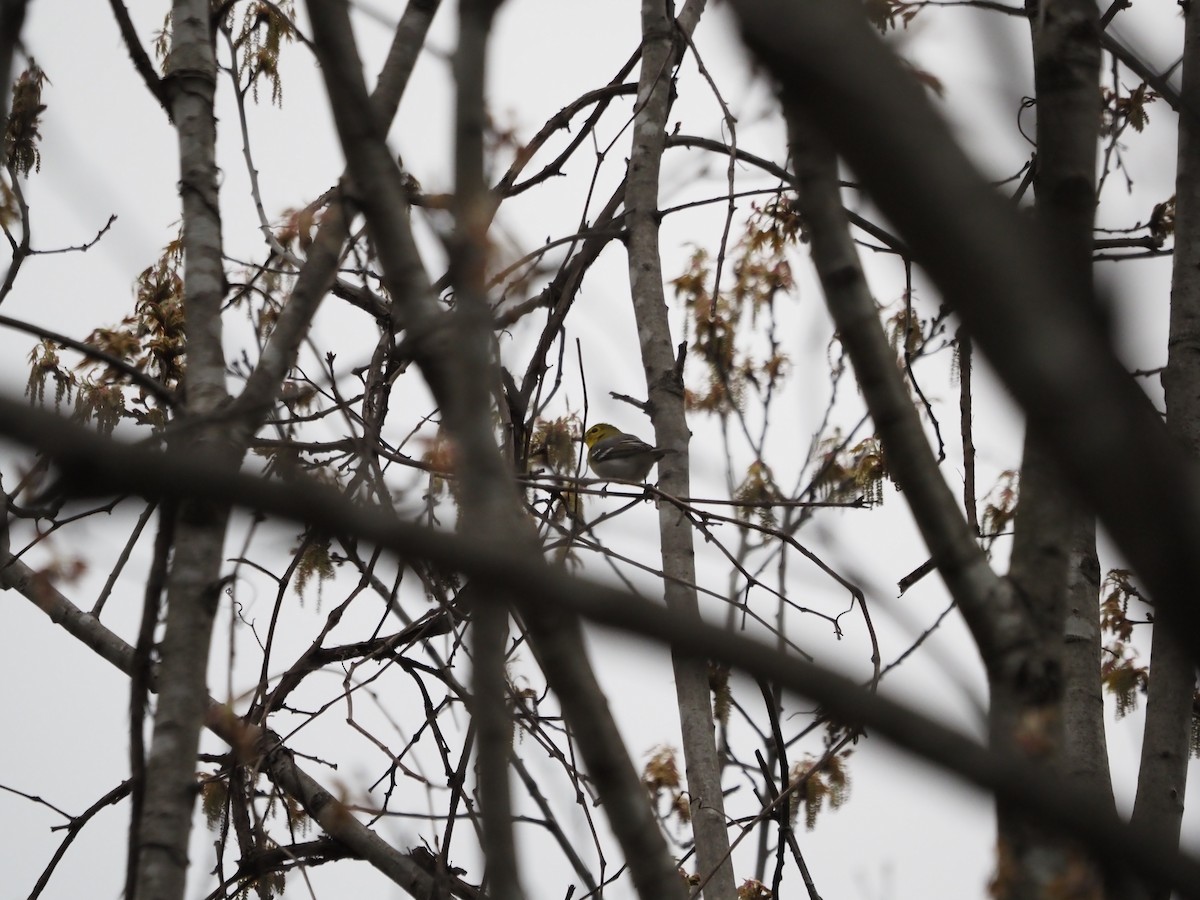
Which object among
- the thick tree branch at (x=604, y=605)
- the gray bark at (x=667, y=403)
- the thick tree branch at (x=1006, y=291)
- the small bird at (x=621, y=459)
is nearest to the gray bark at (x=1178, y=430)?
the gray bark at (x=667, y=403)

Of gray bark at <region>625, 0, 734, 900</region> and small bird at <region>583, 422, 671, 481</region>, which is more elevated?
small bird at <region>583, 422, 671, 481</region>

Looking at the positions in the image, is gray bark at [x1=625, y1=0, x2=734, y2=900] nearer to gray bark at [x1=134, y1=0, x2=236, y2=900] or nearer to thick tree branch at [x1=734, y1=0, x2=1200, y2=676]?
gray bark at [x1=134, y1=0, x2=236, y2=900]

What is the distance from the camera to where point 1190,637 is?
2.14ft

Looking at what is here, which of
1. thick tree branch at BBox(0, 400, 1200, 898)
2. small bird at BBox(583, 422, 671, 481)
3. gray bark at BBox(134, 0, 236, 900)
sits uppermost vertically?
small bird at BBox(583, 422, 671, 481)

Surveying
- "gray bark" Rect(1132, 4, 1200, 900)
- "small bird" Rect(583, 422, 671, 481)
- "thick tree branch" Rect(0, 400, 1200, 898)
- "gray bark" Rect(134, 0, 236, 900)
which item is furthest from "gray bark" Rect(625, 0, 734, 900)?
"small bird" Rect(583, 422, 671, 481)

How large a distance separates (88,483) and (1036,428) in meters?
0.56

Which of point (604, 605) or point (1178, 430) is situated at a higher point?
point (1178, 430)

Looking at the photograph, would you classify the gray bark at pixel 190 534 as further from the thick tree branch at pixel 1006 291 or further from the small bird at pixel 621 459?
the small bird at pixel 621 459

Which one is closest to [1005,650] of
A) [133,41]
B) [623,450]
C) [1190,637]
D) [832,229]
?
[832,229]

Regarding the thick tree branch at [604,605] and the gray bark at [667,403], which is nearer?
the thick tree branch at [604,605]

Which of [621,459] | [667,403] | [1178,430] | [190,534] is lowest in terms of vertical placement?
[190,534]

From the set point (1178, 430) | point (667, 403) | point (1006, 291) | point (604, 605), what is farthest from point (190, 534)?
point (1178, 430)

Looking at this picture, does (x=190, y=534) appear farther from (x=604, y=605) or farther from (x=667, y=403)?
(x=667, y=403)

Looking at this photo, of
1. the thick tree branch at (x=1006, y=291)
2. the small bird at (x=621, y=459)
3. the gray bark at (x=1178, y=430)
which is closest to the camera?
the thick tree branch at (x=1006, y=291)
